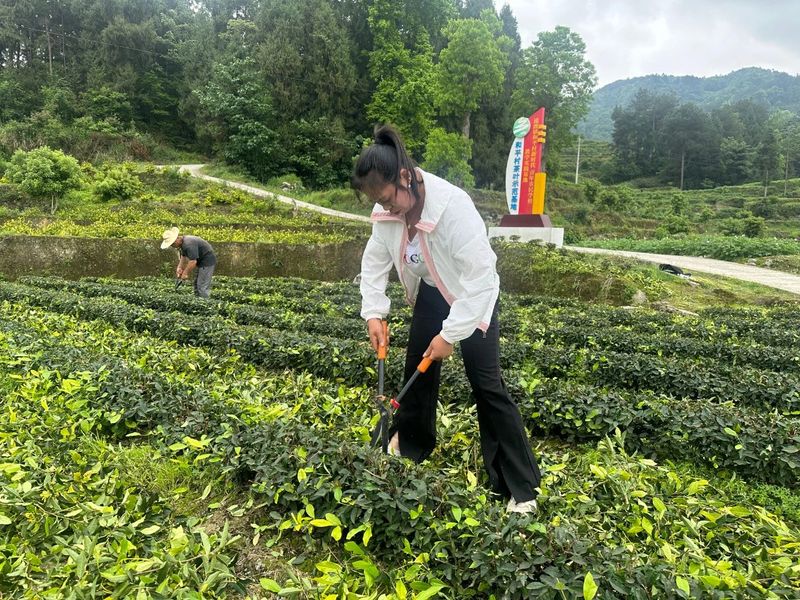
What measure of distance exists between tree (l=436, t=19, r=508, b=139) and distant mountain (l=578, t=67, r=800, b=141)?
56115 mm

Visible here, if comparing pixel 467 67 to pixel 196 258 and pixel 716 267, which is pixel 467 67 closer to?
pixel 716 267

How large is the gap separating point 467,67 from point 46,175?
70.4 feet

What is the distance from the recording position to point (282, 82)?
28.9m

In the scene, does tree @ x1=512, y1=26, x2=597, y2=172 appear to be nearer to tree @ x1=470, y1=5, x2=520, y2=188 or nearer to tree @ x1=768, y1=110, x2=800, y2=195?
tree @ x1=470, y1=5, x2=520, y2=188

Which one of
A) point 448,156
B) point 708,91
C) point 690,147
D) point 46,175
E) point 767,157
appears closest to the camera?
point 46,175

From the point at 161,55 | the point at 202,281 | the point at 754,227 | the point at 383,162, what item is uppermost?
the point at 161,55

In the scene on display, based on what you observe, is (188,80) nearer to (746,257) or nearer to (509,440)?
(746,257)

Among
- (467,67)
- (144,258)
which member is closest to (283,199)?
(144,258)

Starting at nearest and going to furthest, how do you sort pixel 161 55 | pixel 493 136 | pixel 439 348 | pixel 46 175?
pixel 439 348 < pixel 46 175 < pixel 161 55 < pixel 493 136

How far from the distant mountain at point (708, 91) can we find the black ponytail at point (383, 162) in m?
85.0

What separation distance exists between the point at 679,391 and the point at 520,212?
13349 mm

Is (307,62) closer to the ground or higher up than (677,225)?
higher up

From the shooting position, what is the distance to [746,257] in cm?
2278

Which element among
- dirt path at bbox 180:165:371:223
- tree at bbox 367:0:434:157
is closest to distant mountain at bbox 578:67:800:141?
tree at bbox 367:0:434:157
